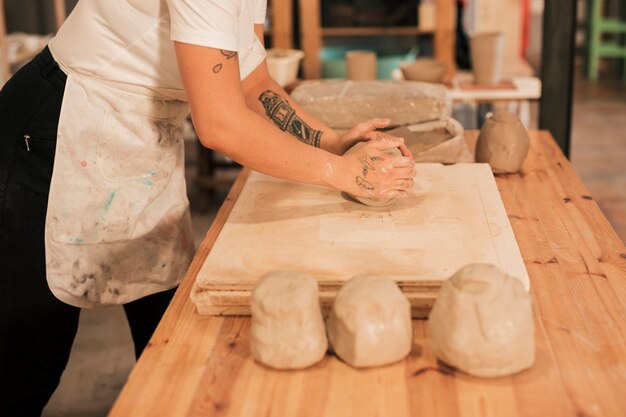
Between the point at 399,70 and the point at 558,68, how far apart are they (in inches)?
56.6

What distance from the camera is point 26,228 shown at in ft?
5.41

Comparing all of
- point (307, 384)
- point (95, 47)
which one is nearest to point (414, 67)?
point (95, 47)

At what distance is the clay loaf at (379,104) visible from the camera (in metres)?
2.17

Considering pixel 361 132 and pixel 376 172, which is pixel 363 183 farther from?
pixel 361 132

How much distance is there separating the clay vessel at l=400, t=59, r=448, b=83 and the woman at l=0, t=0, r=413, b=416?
1499 millimetres

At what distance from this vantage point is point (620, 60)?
7250 mm

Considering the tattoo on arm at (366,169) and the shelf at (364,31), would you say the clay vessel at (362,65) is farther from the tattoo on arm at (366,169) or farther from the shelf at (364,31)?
the tattoo on arm at (366,169)

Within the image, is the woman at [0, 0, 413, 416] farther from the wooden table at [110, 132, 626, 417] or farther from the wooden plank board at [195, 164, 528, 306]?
the wooden table at [110, 132, 626, 417]

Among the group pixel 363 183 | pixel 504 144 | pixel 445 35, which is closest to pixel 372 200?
pixel 363 183

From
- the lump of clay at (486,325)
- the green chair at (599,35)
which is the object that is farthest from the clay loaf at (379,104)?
the green chair at (599,35)

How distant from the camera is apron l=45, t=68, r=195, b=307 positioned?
164 cm

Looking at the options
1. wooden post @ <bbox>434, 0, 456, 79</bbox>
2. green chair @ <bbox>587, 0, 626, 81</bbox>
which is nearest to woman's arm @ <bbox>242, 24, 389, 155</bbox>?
wooden post @ <bbox>434, 0, 456, 79</bbox>

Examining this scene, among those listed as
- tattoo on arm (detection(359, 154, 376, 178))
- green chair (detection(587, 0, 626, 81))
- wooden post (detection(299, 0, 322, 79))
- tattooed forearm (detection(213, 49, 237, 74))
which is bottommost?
green chair (detection(587, 0, 626, 81))

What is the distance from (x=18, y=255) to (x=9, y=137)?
24cm
